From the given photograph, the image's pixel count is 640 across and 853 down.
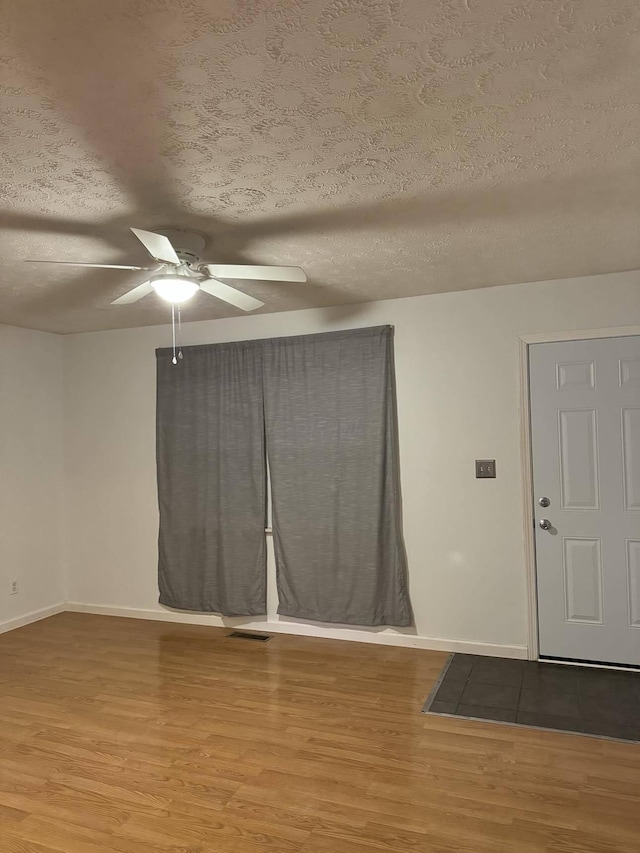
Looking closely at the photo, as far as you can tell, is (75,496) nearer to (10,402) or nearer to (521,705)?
(10,402)

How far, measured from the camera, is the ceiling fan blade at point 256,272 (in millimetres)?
2699

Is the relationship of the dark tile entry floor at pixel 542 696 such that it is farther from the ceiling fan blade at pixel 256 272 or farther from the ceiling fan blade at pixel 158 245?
the ceiling fan blade at pixel 158 245

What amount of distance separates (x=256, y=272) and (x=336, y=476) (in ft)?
6.66

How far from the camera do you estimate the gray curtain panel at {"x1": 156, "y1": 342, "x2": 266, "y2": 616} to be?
4719 millimetres

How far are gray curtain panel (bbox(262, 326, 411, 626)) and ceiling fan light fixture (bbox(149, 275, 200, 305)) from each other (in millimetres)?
1752

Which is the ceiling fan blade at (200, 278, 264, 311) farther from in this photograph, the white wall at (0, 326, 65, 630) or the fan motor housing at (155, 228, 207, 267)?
the white wall at (0, 326, 65, 630)

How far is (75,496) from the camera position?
5.48m

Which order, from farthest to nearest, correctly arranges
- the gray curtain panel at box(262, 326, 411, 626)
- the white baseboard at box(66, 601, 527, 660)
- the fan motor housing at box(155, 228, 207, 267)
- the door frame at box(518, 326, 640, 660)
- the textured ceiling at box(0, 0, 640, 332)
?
the gray curtain panel at box(262, 326, 411, 626), the white baseboard at box(66, 601, 527, 660), the door frame at box(518, 326, 640, 660), the fan motor housing at box(155, 228, 207, 267), the textured ceiling at box(0, 0, 640, 332)

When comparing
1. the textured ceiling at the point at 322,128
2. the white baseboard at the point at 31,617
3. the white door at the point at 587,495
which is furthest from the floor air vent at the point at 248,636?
the textured ceiling at the point at 322,128

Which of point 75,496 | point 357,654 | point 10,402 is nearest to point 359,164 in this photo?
point 357,654

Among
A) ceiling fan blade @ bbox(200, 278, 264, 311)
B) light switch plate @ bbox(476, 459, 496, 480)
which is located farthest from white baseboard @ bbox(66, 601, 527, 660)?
ceiling fan blade @ bbox(200, 278, 264, 311)

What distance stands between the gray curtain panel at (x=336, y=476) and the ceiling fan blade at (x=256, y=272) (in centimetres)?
Answer: 169

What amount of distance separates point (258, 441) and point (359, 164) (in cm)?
279

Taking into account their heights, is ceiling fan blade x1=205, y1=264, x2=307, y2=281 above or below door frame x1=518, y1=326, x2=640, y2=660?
above
